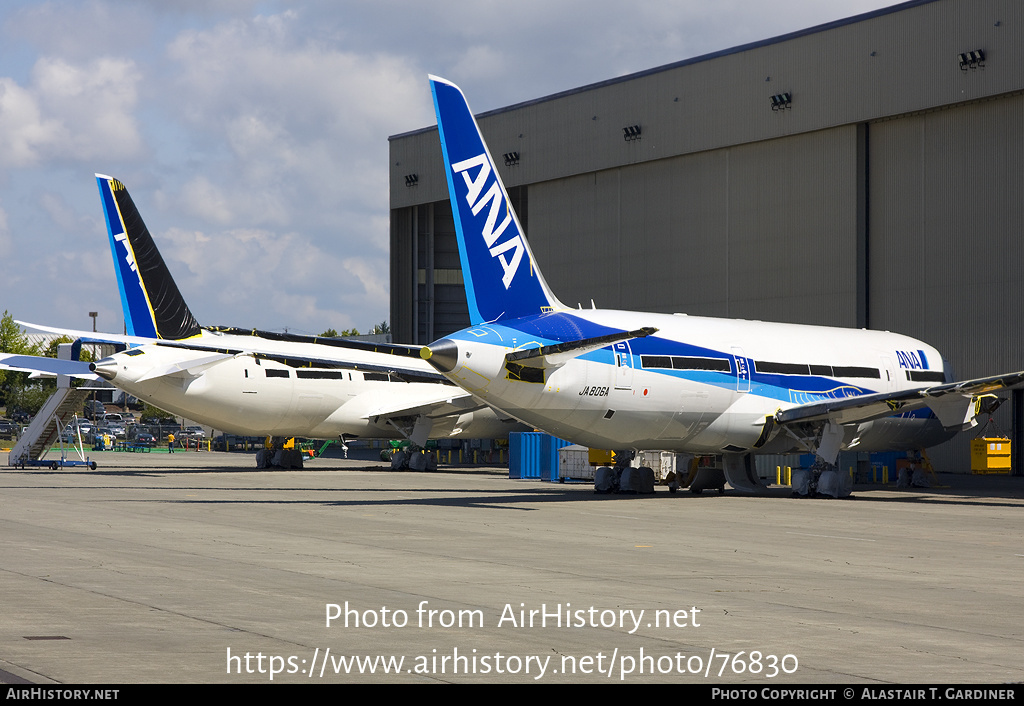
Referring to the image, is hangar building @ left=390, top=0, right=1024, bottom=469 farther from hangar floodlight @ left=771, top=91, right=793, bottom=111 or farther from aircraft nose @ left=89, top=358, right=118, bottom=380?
aircraft nose @ left=89, top=358, right=118, bottom=380

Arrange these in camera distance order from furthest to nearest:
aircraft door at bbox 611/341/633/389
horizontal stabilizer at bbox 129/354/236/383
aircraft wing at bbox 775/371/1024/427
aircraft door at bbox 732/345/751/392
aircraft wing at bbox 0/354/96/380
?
aircraft wing at bbox 0/354/96/380 → horizontal stabilizer at bbox 129/354/236/383 → aircraft door at bbox 732/345/751/392 → aircraft wing at bbox 775/371/1024/427 → aircraft door at bbox 611/341/633/389

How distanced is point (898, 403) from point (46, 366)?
28737 mm

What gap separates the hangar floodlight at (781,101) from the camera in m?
43.2

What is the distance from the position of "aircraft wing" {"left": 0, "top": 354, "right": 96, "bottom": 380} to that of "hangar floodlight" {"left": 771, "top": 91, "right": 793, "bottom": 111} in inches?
1036

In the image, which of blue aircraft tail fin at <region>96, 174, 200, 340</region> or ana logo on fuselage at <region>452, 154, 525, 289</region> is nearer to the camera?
ana logo on fuselage at <region>452, 154, 525, 289</region>

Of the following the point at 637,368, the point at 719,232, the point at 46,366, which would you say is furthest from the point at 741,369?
the point at 46,366

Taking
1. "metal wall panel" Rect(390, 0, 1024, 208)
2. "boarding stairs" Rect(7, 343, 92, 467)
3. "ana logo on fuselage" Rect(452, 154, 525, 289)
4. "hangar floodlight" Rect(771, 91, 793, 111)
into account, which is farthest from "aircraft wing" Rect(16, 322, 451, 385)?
"hangar floodlight" Rect(771, 91, 793, 111)

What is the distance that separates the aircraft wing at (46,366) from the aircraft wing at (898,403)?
79.6 ft

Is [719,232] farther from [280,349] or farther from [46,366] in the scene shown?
[46,366]

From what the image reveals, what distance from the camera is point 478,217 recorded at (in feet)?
79.9

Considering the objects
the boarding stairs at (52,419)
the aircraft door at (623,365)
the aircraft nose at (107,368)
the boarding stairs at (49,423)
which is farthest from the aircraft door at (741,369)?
the boarding stairs at (49,423)

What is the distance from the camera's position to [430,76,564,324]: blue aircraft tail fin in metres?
24.2
